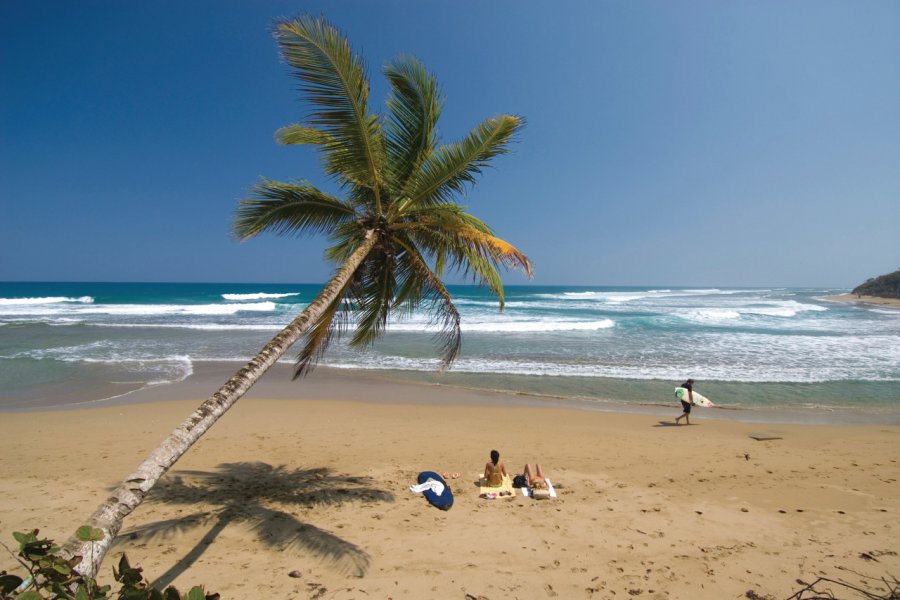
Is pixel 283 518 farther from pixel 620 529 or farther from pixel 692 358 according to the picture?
pixel 692 358

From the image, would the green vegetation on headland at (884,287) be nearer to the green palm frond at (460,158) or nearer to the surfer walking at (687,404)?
the surfer walking at (687,404)

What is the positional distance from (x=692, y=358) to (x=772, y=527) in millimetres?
13928

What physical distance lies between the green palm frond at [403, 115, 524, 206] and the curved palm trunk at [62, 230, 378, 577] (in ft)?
4.81

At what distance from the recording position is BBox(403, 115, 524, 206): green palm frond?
5.28m

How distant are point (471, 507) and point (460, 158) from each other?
442 centimetres

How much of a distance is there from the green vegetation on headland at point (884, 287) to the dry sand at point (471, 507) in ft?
229

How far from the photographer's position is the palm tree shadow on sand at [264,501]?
4.54m

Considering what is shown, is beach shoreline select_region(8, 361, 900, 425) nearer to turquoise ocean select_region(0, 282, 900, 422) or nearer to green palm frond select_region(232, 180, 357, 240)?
turquoise ocean select_region(0, 282, 900, 422)

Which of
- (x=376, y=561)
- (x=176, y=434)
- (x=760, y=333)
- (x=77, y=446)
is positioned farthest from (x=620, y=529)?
(x=760, y=333)

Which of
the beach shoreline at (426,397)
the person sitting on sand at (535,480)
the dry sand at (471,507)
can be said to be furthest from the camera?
the beach shoreline at (426,397)

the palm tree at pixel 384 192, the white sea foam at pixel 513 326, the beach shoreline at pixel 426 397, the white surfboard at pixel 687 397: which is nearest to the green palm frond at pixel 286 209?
the palm tree at pixel 384 192

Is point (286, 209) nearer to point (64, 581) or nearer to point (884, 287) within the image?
point (64, 581)

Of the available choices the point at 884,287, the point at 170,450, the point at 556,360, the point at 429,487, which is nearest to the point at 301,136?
the point at 170,450

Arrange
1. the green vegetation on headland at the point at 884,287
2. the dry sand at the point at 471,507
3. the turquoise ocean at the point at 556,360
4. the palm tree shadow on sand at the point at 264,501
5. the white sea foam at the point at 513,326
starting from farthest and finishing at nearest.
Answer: the green vegetation on headland at the point at 884,287 → the white sea foam at the point at 513,326 → the turquoise ocean at the point at 556,360 → the palm tree shadow on sand at the point at 264,501 → the dry sand at the point at 471,507
